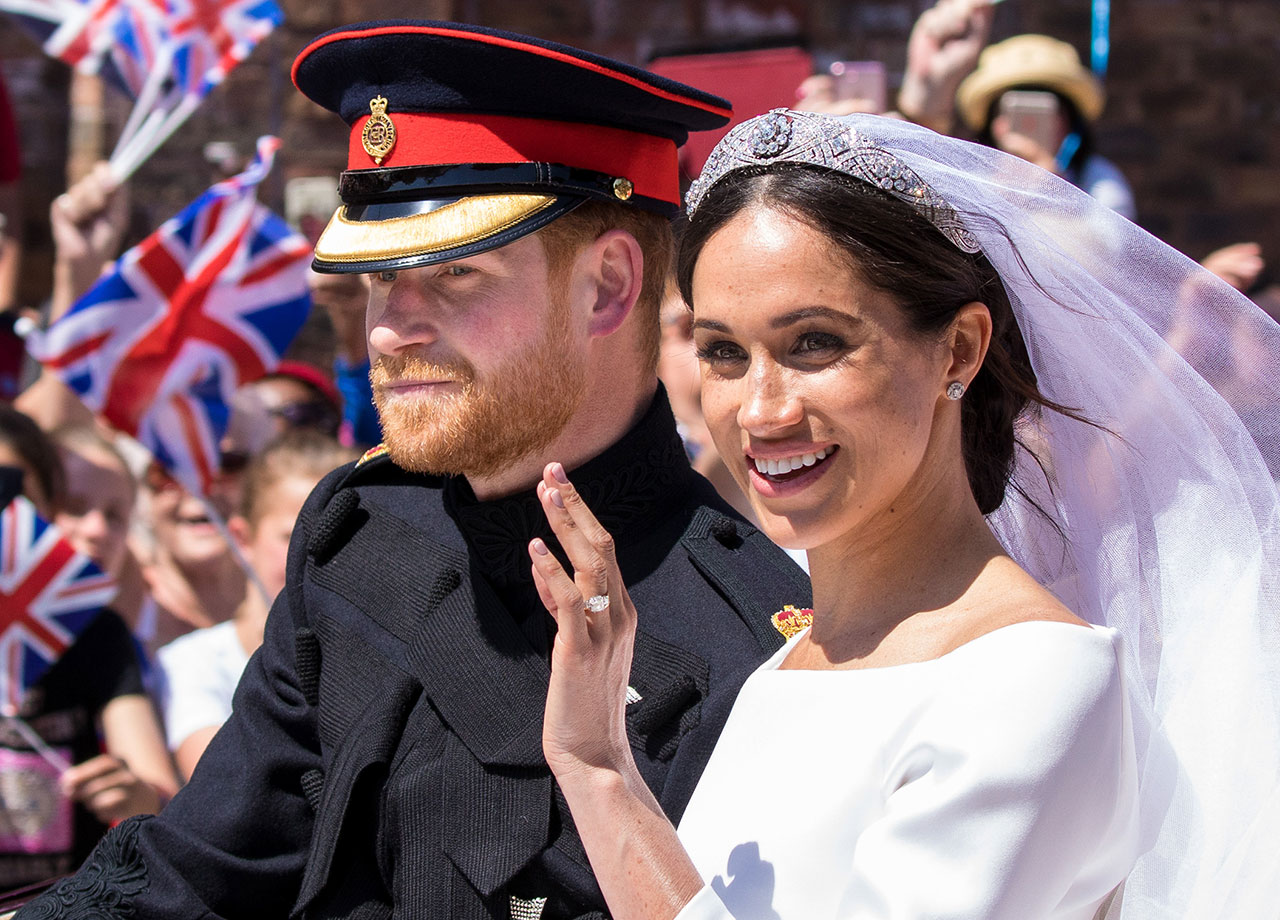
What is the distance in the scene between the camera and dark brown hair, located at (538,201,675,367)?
78.0 inches

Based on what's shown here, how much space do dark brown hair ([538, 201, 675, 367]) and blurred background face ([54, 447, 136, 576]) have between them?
227 cm

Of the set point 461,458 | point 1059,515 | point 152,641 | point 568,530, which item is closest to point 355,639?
point 461,458

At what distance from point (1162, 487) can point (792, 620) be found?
51 cm

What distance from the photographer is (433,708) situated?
2.01m

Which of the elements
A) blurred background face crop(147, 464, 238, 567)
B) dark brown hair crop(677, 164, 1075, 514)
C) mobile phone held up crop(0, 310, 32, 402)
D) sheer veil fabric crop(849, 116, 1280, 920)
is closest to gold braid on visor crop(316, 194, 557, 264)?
dark brown hair crop(677, 164, 1075, 514)

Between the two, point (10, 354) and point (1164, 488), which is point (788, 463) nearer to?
point (1164, 488)

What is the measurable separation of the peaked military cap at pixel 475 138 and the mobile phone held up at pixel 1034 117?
2.69m

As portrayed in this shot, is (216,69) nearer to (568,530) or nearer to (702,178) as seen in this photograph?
(702,178)

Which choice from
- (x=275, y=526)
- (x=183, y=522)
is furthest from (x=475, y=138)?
(x=183, y=522)

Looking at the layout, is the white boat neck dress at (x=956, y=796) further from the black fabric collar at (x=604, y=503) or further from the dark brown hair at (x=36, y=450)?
the dark brown hair at (x=36, y=450)

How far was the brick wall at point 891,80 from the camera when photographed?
6.12 meters

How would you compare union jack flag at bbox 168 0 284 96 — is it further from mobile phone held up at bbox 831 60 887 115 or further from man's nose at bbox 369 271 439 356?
man's nose at bbox 369 271 439 356

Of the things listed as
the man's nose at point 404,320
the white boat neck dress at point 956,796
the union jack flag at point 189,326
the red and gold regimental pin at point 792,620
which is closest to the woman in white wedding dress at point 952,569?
the white boat neck dress at point 956,796

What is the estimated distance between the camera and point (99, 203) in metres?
4.53
